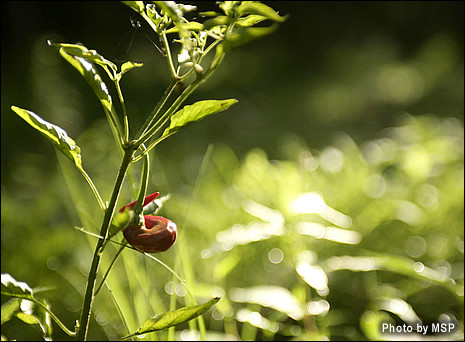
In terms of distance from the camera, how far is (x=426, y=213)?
2.85 feet

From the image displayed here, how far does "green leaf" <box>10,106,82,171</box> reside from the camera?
0.26m

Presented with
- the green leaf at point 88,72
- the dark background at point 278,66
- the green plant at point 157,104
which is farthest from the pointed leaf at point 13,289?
the dark background at point 278,66

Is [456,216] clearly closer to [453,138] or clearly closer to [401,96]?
[453,138]

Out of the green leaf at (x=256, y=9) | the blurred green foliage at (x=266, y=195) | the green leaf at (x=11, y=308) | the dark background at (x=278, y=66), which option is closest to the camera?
the green leaf at (x=256, y=9)

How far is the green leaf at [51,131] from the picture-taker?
0.26 metres

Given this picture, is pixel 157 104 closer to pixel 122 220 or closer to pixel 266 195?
pixel 122 220

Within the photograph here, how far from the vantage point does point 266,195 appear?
3.00 ft

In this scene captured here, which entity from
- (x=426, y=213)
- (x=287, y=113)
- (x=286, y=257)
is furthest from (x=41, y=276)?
(x=287, y=113)

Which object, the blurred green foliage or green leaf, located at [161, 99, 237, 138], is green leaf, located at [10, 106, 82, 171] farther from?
the blurred green foliage

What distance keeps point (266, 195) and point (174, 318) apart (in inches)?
25.6

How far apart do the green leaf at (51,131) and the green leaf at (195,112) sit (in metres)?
0.05

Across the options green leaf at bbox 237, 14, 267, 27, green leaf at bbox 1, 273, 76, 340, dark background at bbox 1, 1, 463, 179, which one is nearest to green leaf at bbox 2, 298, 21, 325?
green leaf at bbox 1, 273, 76, 340

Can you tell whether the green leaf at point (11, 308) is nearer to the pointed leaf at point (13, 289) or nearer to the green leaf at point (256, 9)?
the pointed leaf at point (13, 289)

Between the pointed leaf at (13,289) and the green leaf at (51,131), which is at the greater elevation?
the green leaf at (51,131)
